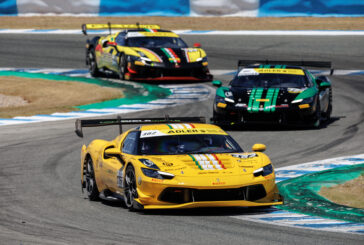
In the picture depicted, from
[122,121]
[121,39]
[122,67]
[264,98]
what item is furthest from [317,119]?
[121,39]

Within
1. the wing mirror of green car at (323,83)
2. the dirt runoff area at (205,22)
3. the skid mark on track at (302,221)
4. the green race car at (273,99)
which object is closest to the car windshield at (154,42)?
the green race car at (273,99)

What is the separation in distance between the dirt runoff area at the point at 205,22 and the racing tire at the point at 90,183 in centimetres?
2192

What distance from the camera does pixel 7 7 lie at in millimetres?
34031

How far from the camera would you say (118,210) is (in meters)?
9.80

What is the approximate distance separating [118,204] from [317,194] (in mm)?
2495

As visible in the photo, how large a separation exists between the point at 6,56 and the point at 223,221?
2156cm

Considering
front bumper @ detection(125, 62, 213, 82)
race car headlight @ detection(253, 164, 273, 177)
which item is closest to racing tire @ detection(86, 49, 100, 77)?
front bumper @ detection(125, 62, 213, 82)

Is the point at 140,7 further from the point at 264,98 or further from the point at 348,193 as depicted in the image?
the point at 348,193

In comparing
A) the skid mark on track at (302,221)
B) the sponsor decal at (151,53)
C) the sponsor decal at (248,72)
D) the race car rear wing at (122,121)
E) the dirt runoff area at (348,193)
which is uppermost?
the race car rear wing at (122,121)

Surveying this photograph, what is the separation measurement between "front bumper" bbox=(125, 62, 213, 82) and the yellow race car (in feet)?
39.2

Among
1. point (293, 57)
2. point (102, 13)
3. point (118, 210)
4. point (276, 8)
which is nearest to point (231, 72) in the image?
point (293, 57)

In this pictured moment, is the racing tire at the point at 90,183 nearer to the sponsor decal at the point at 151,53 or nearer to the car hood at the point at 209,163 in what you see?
the car hood at the point at 209,163

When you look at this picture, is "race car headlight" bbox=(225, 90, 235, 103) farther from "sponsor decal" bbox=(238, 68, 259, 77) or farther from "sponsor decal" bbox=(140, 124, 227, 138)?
"sponsor decal" bbox=(140, 124, 227, 138)

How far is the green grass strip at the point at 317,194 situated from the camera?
30.7 ft
